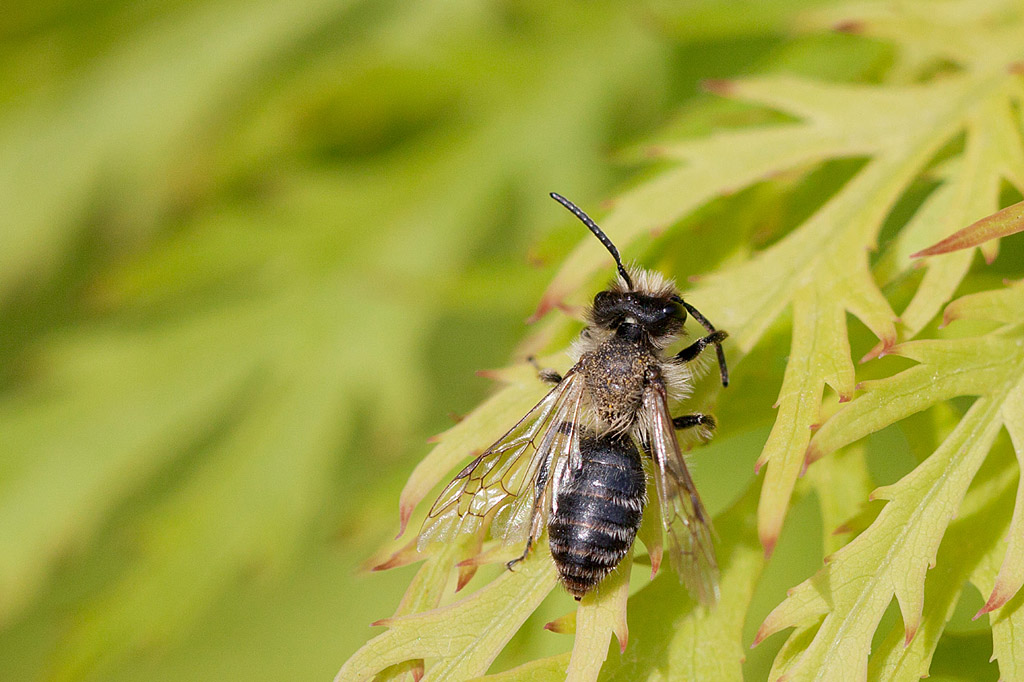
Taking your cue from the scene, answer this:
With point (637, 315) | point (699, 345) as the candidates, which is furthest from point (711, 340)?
point (637, 315)

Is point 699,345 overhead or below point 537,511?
overhead

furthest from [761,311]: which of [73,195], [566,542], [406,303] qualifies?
[73,195]

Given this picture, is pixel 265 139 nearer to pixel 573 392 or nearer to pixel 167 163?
pixel 167 163

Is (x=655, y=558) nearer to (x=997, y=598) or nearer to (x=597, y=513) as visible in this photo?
(x=597, y=513)

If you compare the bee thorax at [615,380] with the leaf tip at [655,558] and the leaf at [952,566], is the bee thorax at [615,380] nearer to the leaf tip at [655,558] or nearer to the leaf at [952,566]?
the leaf tip at [655,558]

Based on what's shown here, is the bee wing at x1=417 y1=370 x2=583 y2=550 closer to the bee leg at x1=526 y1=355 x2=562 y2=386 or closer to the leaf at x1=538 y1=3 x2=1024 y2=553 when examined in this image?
the bee leg at x1=526 y1=355 x2=562 y2=386

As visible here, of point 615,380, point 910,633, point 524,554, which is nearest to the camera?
point 910,633

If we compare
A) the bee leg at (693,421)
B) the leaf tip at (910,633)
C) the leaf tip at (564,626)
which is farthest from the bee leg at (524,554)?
the leaf tip at (910,633)
